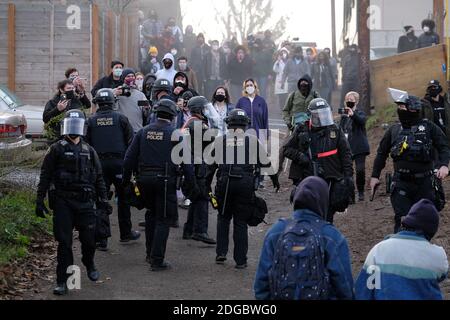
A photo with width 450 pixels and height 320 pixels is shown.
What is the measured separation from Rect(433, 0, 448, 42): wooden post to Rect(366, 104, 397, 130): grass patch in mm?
3218

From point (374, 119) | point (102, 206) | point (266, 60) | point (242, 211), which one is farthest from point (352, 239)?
point (266, 60)

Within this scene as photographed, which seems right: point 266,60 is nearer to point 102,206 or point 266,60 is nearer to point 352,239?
point 352,239

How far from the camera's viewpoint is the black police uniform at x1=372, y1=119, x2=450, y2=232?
33.4 feet

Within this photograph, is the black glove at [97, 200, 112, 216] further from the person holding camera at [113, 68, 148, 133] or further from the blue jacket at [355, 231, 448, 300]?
the blue jacket at [355, 231, 448, 300]

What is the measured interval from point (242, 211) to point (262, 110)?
551cm

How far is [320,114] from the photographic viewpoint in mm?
10641

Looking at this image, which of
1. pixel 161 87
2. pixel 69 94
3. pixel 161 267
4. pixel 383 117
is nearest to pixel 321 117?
pixel 161 267

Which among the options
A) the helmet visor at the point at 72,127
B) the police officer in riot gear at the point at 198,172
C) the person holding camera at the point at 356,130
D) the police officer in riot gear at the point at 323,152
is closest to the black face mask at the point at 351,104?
the person holding camera at the point at 356,130

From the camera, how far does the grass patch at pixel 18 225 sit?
35.7 ft

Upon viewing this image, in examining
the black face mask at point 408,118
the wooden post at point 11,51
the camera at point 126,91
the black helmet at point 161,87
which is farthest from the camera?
the wooden post at point 11,51

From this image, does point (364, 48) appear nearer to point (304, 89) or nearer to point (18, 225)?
point (304, 89)

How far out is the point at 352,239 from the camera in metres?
12.7

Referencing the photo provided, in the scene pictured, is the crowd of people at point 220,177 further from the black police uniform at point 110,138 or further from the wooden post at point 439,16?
the wooden post at point 439,16

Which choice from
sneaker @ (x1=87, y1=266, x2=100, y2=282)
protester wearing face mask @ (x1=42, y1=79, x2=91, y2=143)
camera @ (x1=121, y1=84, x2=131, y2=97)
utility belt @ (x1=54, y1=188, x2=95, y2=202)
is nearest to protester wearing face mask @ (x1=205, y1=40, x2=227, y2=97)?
camera @ (x1=121, y1=84, x2=131, y2=97)
